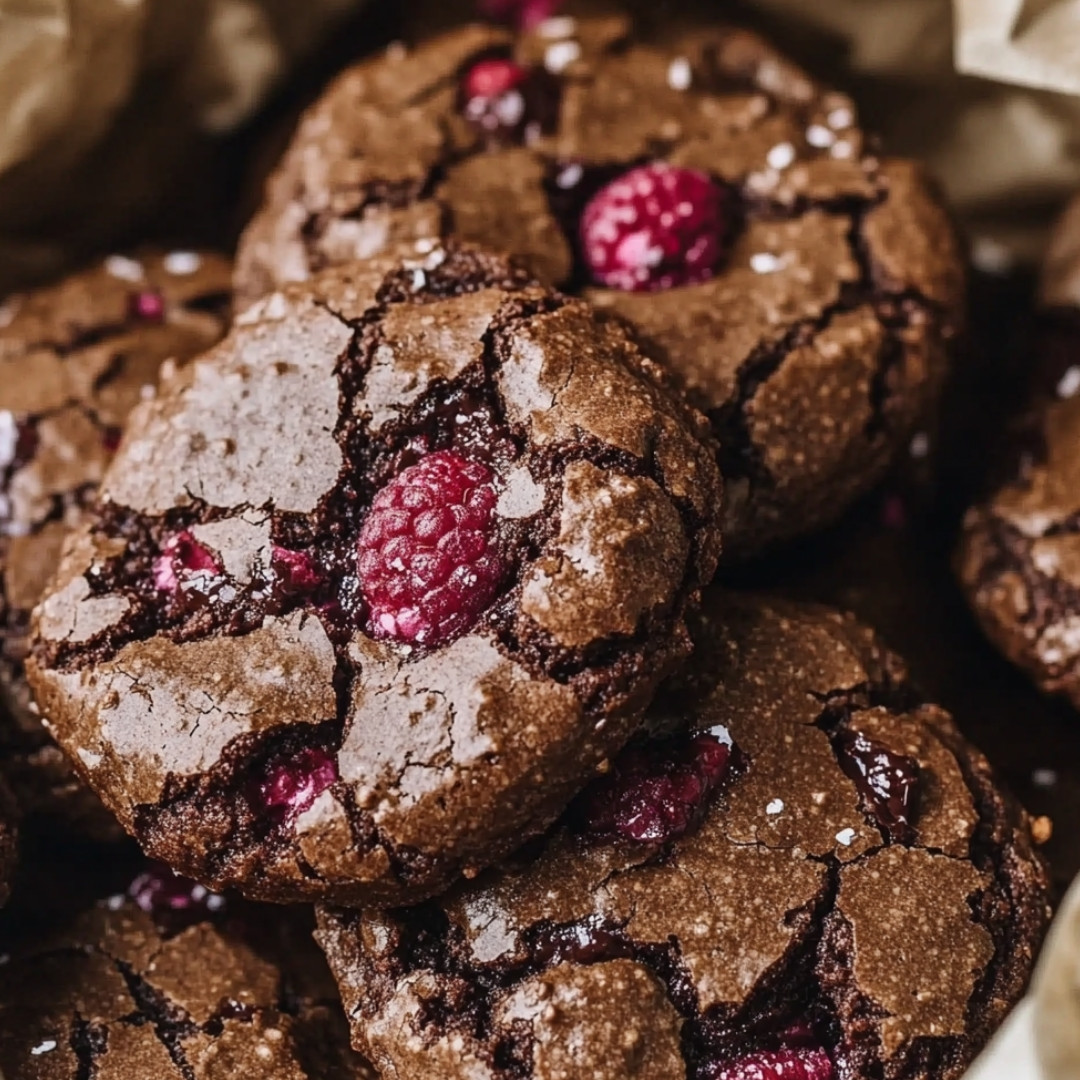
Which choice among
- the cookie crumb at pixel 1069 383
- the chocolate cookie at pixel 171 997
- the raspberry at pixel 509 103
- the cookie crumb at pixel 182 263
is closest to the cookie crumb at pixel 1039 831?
the cookie crumb at pixel 1069 383

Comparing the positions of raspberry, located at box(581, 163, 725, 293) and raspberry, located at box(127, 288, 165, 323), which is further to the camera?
raspberry, located at box(127, 288, 165, 323)

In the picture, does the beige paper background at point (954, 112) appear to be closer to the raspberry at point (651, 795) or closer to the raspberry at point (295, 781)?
the raspberry at point (651, 795)

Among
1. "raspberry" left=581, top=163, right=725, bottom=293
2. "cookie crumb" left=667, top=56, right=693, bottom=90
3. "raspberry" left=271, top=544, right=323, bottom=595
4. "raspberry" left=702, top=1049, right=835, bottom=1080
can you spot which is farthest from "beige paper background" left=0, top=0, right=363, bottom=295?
"raspberry" left=702, top=1049, right=835, bottom=1080

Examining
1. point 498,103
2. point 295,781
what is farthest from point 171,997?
point 498,103

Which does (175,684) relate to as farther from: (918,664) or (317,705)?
(918,664)

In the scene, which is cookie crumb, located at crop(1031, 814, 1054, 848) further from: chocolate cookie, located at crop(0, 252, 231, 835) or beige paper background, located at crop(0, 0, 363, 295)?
beige paper background, located at crop(0, 0, 363, 295)

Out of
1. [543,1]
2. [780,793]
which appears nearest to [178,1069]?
[780,793]
